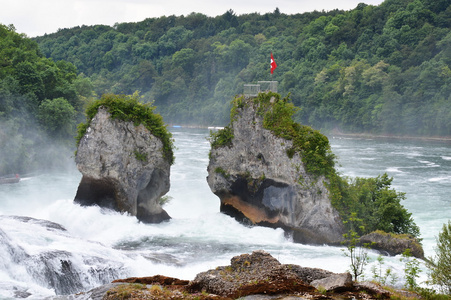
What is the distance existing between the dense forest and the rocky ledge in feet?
141

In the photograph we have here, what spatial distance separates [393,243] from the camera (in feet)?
80.7

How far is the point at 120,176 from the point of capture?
29.1m

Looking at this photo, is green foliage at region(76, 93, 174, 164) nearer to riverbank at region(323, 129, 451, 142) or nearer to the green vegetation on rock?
the green vegetation on rock

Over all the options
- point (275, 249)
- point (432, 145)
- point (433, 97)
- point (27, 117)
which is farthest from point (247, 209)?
point (433, 97)

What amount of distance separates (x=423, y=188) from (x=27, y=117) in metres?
41.0

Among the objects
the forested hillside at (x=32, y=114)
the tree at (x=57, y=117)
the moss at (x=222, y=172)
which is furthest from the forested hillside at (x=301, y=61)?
the moss at (x=222, y=172)

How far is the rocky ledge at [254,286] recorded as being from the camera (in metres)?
13.0

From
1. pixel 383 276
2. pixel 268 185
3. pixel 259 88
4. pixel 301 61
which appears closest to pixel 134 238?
pixel 268 185

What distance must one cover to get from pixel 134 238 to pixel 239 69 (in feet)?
343

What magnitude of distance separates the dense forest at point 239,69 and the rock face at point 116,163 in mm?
26795

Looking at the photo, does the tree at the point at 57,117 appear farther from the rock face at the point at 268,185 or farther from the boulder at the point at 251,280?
the boulder at the point at 251,280

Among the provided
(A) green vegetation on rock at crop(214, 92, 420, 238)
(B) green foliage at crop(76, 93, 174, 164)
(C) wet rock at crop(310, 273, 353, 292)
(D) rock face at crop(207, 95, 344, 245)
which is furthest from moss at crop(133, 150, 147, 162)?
(C) wet rock at crop(310, 273, 353, 292)

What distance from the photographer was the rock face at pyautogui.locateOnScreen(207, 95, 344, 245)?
27.0 metres

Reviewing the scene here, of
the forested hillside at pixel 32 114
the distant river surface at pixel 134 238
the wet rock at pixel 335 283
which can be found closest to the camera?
the wet rock at pixel 335 283
